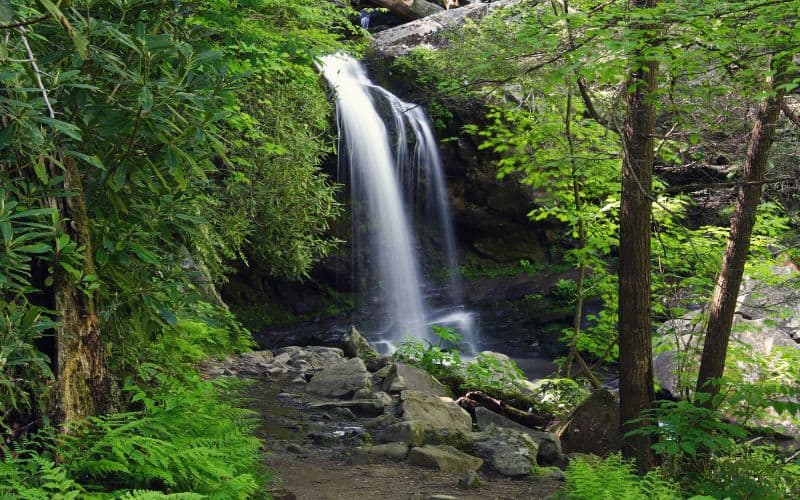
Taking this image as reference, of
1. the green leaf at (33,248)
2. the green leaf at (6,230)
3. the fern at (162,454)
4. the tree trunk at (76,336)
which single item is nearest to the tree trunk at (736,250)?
the fern at (162,454)

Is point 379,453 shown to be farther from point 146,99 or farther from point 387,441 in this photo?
point 146,99

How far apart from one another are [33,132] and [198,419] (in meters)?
1.64

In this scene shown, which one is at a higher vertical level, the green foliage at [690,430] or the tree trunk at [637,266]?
the tree trunk at [637,266]

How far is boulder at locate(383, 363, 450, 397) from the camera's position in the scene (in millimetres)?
7527

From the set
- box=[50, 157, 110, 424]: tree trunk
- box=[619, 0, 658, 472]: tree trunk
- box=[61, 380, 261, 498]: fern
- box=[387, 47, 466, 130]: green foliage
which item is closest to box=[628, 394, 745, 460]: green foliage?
box=[619, 0, 658, 472]: tree trunk

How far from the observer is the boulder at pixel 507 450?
5.28 meters

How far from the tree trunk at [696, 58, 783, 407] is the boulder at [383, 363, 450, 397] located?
3131 millimetres

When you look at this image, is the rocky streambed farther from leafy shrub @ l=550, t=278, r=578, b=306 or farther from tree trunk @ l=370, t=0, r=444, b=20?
tree trunk @ l=370, t=0, r=444, b=20

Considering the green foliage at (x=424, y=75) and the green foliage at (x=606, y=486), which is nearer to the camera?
the green foliage at (x=606, y=486)

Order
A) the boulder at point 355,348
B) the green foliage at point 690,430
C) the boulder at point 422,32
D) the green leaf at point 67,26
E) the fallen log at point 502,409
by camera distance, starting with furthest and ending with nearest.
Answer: the boulder at point 422,32
the boulder at point 355,348
the fallen log at point 502,409
the green foliage at point 690,430
the green leaf at point 67,26

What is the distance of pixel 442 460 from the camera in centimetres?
502

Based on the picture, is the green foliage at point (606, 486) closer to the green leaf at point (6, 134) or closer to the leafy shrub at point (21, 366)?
the leafy shrub at point (21, 366)

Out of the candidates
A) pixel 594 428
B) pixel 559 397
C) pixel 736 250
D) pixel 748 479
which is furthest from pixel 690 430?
pixel 559 397

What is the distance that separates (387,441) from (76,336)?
126 inches
